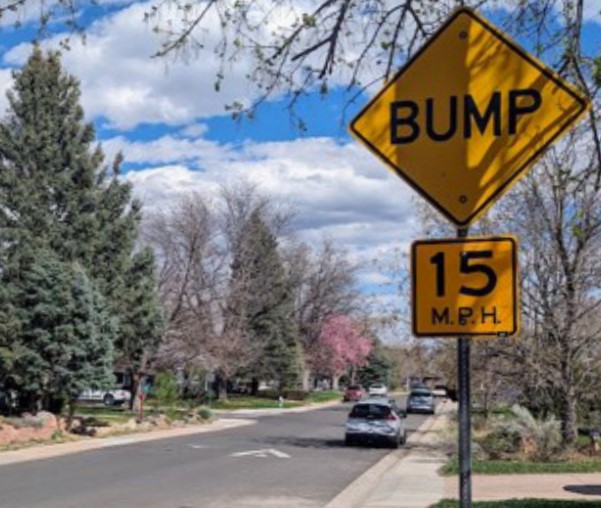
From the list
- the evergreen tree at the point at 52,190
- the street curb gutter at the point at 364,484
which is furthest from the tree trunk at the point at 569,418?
the evergreen tree at the point at 52,190

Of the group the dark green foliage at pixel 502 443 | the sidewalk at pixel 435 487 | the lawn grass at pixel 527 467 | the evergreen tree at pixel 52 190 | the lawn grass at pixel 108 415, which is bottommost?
the sidewalk at pixel 435 487

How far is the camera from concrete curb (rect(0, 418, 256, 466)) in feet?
77.5

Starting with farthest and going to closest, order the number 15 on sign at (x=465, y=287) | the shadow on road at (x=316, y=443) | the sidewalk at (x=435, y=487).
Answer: the shadow on road at (x=316, y=443)
the sidewalk at (x=435, y=487)
the number 15 on sign at (x=465, y=287)

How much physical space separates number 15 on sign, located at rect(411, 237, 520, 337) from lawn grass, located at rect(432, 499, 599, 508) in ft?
32.7

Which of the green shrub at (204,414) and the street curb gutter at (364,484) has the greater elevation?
the green shrub at (204,414)

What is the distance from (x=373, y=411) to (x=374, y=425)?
52cm

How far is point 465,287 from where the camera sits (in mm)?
4027

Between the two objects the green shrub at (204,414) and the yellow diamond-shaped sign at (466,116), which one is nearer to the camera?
the yellow diamond-shaped sign at (466,116)

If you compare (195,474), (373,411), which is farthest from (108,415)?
(195,474)

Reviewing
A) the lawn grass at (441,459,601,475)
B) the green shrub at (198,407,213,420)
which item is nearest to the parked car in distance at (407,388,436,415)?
the green shrub at (198,407,213,420)

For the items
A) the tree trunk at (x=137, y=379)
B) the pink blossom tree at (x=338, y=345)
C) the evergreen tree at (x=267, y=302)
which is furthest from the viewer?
the pink blossom tree at (x=338, y=345)

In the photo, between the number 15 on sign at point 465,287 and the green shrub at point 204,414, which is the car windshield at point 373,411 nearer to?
the green shrub at point 204,414

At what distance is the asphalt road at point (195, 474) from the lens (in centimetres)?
1527

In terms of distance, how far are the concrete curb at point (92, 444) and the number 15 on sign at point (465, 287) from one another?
64.0 feet
